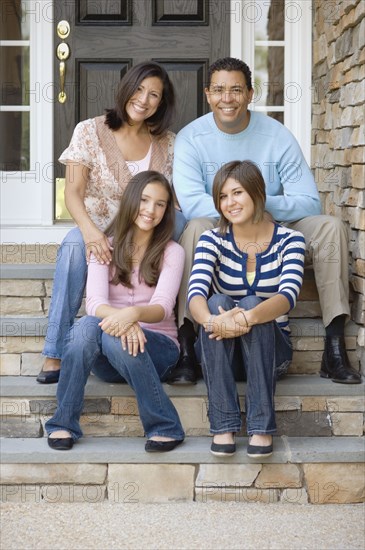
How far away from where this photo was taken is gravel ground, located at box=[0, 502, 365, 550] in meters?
2.68

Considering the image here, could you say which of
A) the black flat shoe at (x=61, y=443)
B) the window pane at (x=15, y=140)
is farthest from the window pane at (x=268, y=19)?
the black flat shoe at (x=61, y=443)

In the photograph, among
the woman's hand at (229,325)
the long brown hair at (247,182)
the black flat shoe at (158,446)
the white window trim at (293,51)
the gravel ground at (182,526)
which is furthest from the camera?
the white window trim at (293,51)

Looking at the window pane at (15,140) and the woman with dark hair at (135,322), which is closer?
the woman with dark hair at (135,322)

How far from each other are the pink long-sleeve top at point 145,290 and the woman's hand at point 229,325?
9.1 inches

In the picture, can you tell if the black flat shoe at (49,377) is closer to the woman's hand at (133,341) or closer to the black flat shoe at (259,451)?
the woman's hand at (133,341)

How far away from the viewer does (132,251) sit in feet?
10.5

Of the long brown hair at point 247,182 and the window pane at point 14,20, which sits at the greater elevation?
the window pane at point 14,20

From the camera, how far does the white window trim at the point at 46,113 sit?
173 inches

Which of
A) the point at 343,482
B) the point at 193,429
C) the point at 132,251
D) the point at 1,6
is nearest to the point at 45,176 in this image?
the point at 1,6

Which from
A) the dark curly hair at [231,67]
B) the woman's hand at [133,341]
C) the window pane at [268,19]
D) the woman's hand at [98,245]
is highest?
the window pane at [268,19]

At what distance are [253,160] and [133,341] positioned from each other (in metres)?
0.97

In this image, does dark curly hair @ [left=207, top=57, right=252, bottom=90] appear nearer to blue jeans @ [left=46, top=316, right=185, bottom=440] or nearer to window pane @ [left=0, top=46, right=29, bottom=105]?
blue jeans @ [left=46, top=316, right=185, bottom=440]

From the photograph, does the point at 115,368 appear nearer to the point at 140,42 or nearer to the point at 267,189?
the point at 267,189

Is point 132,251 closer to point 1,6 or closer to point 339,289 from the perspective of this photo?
point 339,289
